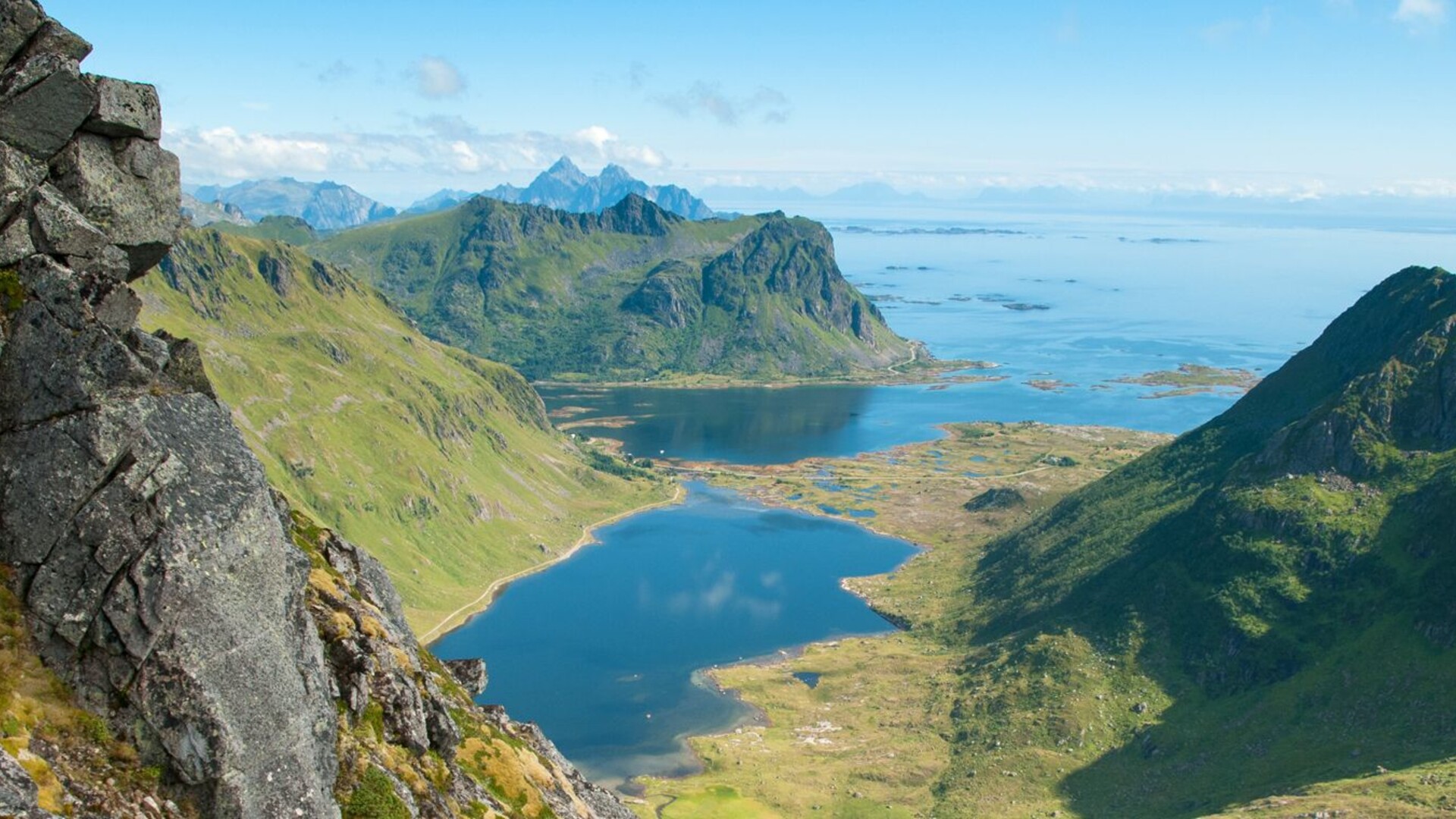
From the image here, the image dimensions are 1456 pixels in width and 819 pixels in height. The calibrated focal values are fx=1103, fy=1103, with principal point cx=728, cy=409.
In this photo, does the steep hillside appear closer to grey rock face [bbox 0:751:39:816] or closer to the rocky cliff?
the rocky cliff

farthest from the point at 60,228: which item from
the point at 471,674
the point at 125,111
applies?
the point at 471,674

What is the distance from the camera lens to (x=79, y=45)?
42281mm

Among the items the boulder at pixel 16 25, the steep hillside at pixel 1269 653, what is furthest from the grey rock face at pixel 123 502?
the steep hillside at pixel 1269 653

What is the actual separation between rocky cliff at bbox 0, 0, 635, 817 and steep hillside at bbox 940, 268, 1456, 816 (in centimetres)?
12610

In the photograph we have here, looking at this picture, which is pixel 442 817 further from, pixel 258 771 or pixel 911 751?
pixel 911 751

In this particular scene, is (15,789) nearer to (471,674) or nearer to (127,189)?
(127,189)

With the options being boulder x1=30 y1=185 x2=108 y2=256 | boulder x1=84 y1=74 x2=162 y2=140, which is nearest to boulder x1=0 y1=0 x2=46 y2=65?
boulder x1=84 y1=74 x2=162 y2=140

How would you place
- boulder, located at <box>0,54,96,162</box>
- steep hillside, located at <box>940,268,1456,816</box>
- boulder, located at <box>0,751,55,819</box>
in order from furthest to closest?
steep hillside, located at <box>940,268,1456,816</box>, boulder, located at <box>0,54,96,162</box>, boulder, located at <box>0,751,55,819</box>

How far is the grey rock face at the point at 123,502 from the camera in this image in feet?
119

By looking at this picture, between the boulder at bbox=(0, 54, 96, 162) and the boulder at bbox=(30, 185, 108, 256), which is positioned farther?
the boulder at bbox=(0, 54, 96, 162)

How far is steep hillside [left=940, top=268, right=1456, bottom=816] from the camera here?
477 ft

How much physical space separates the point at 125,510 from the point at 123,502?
29 centimetres

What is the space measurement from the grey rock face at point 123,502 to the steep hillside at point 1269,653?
414ft

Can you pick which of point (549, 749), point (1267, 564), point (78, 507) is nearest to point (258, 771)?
point (78, 507)
